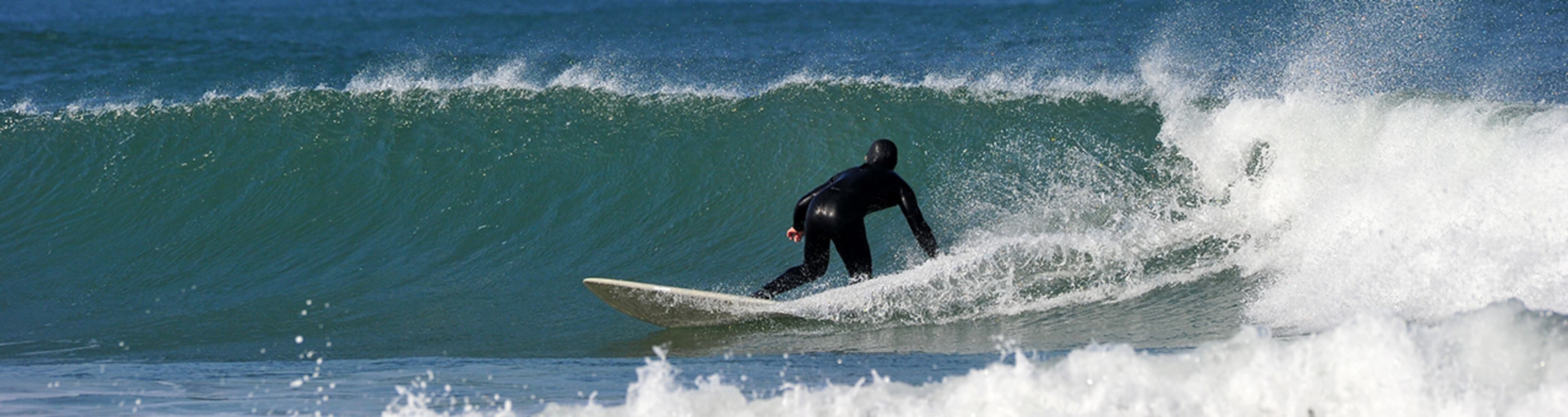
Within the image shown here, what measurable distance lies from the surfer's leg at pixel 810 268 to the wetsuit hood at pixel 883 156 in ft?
1.51

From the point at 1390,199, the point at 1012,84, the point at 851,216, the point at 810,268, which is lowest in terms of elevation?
the point at 810,268

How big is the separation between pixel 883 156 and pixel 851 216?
36cm

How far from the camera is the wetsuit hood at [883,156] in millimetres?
6695

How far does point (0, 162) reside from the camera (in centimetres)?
1201

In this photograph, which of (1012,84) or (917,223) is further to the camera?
(1012,84)

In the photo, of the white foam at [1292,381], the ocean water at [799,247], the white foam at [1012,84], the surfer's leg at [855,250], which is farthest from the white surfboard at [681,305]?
the white foam at [1012,84]

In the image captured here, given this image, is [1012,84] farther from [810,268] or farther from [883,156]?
[810,268]

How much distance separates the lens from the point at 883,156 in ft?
22.0

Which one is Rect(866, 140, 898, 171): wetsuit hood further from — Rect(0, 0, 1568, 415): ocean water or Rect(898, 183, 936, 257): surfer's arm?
Rect(0, 0, 1568, 415): ocean water

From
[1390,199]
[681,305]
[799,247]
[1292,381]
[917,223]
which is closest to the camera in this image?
[1292,381]

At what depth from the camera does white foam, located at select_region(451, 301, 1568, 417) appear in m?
3.09

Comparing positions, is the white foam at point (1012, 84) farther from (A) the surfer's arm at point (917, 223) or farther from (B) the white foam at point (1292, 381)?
(B) the white foam at point (1292, 381)

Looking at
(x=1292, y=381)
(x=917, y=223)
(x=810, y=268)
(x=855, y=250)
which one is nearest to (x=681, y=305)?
(x=810, y=268)

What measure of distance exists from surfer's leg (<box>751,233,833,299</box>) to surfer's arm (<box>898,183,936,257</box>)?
0.44 metres
